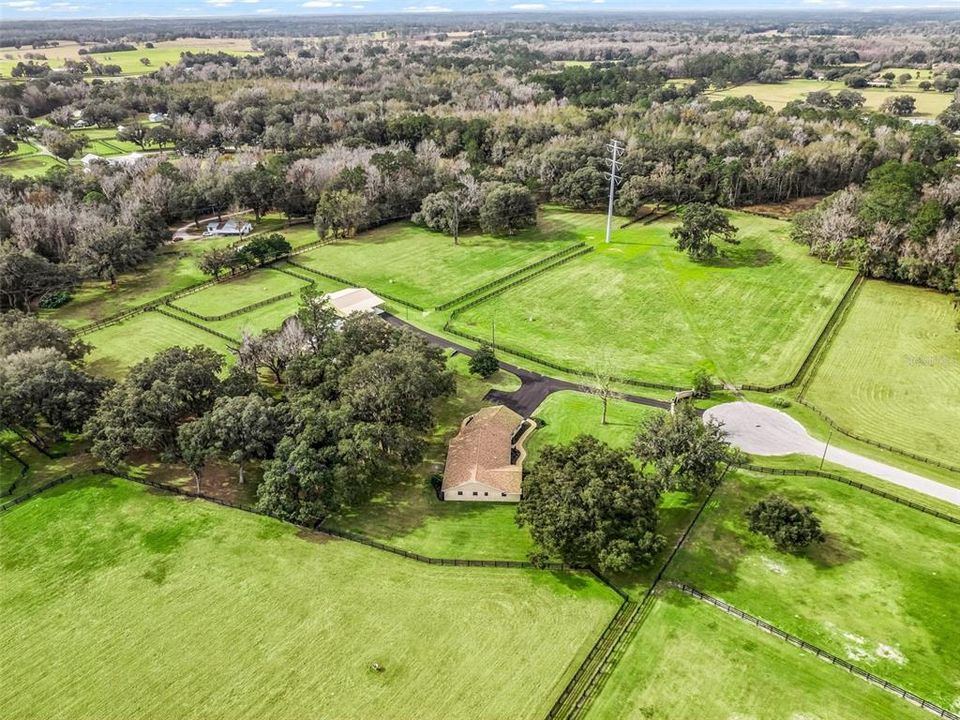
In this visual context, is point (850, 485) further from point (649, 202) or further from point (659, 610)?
point (649, 202)

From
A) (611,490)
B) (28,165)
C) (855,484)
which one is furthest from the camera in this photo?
(28,165)

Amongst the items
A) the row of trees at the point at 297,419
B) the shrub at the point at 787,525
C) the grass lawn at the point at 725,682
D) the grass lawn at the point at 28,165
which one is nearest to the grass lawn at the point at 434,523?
the row of trees at the point at 297,419

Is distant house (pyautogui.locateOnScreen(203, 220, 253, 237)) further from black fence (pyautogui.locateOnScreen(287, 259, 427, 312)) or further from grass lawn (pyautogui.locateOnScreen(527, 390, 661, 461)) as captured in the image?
grass lawn (pyautogui.locateOnScreen(527, 390, 661, 461))

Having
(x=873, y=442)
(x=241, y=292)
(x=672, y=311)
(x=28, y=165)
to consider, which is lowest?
(x=873, y=442)

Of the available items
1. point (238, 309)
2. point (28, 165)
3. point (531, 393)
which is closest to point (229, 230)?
point (238, 309)

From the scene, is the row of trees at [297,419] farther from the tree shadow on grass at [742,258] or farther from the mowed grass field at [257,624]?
the tree shadow on grass at [742,258]

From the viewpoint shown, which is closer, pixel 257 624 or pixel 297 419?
A: pixel 257 624

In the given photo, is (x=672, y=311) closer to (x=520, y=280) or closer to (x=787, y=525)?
(x=520, y=280)
